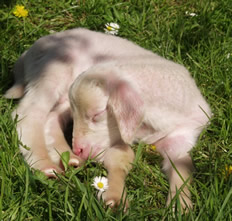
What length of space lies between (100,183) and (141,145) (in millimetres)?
641

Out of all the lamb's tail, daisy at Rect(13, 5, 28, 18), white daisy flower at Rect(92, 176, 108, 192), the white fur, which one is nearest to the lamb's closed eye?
the white fur

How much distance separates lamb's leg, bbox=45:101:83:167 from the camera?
3578 mm

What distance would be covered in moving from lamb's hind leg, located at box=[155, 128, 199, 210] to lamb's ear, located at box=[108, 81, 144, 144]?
33 cm

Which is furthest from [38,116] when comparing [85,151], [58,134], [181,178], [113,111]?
[181,178]

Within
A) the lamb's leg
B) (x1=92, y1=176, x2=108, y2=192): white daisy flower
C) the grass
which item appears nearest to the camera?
the grass

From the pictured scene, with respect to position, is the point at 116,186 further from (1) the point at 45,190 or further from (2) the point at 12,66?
(2) the point at 12,66

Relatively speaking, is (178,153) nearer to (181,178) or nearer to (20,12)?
(181,178)

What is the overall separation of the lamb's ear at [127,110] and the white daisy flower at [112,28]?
1.70m

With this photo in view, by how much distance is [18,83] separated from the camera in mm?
4312

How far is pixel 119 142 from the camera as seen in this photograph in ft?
12.4

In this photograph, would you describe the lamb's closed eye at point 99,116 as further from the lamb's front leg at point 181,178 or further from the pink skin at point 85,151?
the lamb's front leg at point 181,178

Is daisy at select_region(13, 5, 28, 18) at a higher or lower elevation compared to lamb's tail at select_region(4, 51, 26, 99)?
higher

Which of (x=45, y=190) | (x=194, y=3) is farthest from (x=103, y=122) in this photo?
(x=194, y=3)

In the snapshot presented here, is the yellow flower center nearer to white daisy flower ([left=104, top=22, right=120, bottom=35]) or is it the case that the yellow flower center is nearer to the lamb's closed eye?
the lamb's closed eye
